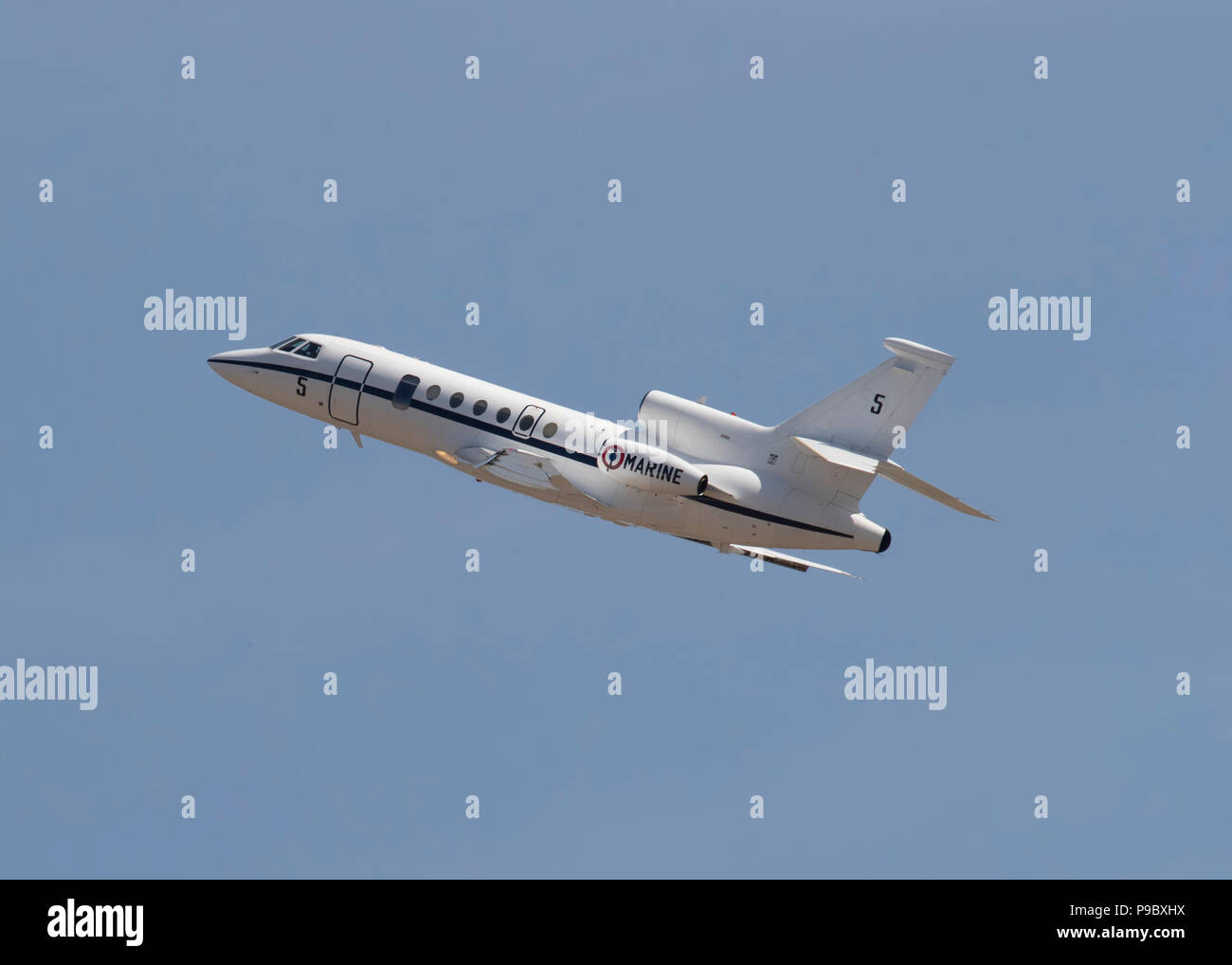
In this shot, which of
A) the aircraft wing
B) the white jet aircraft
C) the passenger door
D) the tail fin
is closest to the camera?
the tail fin

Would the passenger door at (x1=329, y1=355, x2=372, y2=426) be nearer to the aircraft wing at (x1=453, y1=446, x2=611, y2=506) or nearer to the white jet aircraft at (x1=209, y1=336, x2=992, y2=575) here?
the white jet aircraft at (x1=209, y1=336, x2=992, y2=575)

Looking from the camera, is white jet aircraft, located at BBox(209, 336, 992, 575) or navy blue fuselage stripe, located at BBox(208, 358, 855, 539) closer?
white jet aircraft, located at BBox(209, 336, 992, 575)

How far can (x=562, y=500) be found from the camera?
5425 centimetres

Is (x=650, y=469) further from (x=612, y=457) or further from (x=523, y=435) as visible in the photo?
(x=523, y=435)

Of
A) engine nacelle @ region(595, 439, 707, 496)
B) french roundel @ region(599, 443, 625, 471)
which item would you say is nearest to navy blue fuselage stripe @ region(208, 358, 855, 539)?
french roundel @ region(599, 443, 625, 471)

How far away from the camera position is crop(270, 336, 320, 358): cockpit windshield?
59250mm

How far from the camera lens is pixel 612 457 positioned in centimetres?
5375

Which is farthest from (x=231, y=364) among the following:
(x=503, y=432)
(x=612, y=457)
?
(x=612, y=457)

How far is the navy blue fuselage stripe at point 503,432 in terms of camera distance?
5331cm

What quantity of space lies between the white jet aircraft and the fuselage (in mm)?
35

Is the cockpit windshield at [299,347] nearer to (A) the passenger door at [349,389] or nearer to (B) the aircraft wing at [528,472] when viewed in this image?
(A) the passenger door at [349,389]

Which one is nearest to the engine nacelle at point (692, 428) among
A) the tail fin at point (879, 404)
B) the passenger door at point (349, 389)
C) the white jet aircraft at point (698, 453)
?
the white jet aircraft at point (698, 453)

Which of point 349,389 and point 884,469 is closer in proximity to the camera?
point 884,469

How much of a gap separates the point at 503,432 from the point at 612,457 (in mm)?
3352
